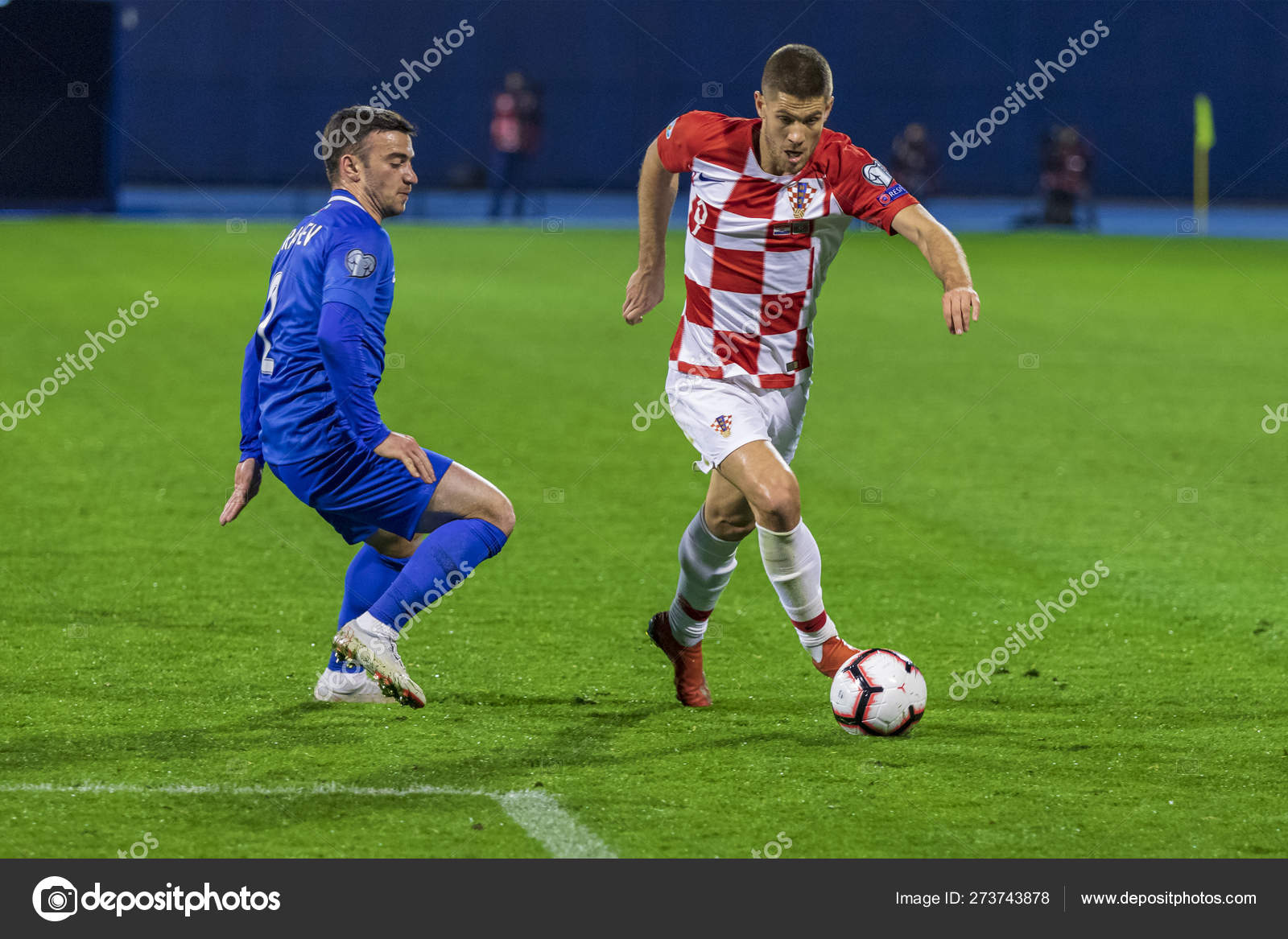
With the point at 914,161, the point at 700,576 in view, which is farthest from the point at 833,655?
the point at 914,161

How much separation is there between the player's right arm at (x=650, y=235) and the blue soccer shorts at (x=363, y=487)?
0.86m

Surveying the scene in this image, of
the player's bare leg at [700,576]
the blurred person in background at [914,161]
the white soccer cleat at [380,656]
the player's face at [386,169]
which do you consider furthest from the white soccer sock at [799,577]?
the blurred person in background at [914,161]

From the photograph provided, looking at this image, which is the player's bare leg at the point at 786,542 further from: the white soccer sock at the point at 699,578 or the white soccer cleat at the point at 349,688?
the white soccer cleat at the point at 349,688

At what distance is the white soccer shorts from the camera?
5.12 meters

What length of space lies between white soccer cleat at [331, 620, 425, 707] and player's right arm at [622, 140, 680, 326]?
4.42 ft

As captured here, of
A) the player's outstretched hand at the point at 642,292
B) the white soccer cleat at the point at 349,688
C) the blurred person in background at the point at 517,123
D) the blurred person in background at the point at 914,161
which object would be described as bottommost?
the white soccer cleat at the point at 349,688

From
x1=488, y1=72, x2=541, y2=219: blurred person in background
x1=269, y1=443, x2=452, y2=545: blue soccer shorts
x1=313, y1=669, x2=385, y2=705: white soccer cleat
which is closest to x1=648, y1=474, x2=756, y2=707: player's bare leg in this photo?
x1=269, y1=443, x2=452, y2=545: blue soccer shorts

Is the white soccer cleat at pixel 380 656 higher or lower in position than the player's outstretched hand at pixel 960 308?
lower

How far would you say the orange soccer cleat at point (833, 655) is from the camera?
5.11 metres

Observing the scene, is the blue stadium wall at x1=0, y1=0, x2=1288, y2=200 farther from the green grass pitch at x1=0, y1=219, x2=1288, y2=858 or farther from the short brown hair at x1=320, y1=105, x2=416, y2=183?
the short brown hair at x1=320, y1=105, x2=416, y2=183

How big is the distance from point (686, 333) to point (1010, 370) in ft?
28.8

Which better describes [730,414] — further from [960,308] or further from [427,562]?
[427,562]
